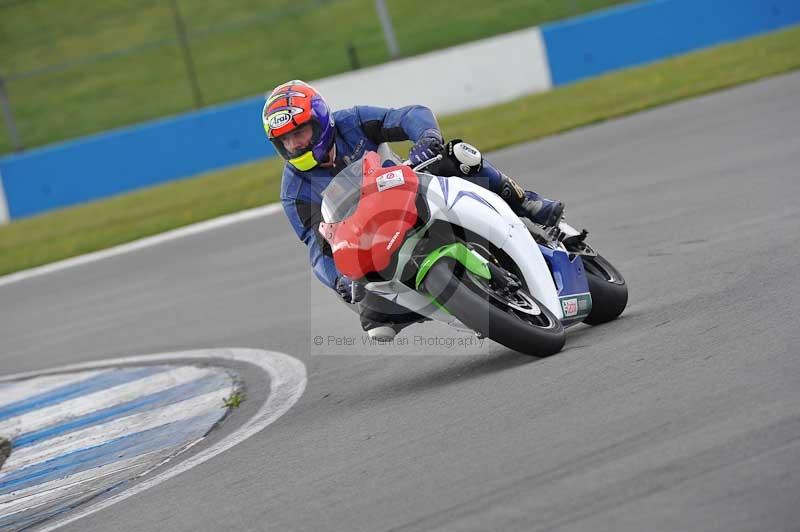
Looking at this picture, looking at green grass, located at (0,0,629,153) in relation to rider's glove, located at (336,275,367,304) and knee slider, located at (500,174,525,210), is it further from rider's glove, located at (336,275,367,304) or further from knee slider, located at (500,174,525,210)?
rider's glove, located at (336,275,367,304)

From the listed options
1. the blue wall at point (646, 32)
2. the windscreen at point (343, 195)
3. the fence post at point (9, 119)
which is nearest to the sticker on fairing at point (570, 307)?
the windscreen at point (343, 195)

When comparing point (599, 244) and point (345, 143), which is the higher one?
point (345, 143)

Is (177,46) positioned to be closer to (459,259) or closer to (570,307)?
(570,307)

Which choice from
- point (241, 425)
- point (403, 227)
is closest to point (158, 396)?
point (241, 425)

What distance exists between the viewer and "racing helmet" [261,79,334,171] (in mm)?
6621

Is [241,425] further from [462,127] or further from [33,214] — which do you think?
[33,214]

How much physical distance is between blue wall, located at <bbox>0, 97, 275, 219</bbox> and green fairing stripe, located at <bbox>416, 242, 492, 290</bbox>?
1526 cm

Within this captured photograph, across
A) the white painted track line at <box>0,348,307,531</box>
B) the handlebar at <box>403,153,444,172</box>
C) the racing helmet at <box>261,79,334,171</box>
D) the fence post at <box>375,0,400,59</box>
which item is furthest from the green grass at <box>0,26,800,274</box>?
the handlebar at <box>403,153,444,172</box>

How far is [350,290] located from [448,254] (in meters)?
0.84

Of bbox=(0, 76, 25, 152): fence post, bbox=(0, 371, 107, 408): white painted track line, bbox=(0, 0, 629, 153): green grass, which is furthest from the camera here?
bbox=(0, 0, 629, 153): green grass

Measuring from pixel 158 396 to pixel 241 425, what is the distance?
5.17 ft

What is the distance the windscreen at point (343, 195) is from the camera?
6141 millimetres

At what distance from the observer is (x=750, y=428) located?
436 centimetres

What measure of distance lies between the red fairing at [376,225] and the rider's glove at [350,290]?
1.35 ft
